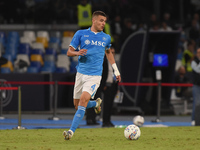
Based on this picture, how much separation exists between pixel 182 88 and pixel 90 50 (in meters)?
9.59

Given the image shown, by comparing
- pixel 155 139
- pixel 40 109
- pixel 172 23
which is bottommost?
pixel 40 109

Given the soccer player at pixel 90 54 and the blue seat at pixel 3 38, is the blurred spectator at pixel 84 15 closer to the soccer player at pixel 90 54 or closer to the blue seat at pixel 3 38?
the blue seat at pixel 3 38

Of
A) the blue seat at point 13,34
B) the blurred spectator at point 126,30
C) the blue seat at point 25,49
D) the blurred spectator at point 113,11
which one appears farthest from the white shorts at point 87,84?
the blurred spectator at point 113,11

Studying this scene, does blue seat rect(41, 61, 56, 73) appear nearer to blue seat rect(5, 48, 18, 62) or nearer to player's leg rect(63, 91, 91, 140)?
blue seat rect(5, 48, 18, 62)

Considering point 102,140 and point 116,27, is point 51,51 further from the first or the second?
point 102,140

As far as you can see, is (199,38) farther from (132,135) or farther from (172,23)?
(132,135)

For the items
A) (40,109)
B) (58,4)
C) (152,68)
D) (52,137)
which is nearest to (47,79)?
(40,109)

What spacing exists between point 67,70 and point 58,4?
442 cm

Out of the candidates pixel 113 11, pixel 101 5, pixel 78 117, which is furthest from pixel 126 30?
pixel 78 117

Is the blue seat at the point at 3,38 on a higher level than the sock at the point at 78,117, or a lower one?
higher

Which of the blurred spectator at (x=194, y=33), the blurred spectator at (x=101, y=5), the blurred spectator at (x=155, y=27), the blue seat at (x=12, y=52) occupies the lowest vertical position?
the blue seat at (x=12, y=52)

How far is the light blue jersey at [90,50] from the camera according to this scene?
380 inches

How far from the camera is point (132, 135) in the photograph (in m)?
9.77

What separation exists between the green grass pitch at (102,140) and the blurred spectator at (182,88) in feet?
21.0
